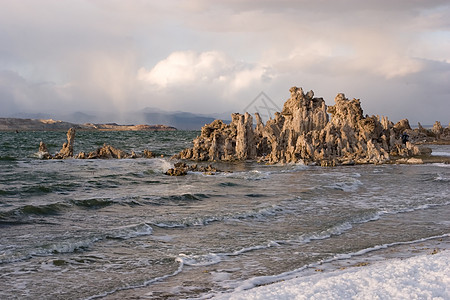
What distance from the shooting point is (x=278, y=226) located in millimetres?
15469

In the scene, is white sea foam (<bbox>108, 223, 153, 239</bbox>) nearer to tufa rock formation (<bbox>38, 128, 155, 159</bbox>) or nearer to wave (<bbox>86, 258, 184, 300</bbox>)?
wave (<bbox>86, 258, 184, 300</bbox>)

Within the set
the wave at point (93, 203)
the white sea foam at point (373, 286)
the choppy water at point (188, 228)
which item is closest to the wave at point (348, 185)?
the choppy water at point (188, 228)

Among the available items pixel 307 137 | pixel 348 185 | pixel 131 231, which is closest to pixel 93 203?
pixel 131 231

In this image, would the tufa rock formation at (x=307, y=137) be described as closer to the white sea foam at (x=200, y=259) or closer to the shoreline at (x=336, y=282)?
the white sea foam at (x=200, y=259)

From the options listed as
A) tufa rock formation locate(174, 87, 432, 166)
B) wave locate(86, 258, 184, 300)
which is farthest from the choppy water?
tufa rock formation locate(174, 87, 432, 166)

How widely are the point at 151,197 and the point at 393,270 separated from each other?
563 inches

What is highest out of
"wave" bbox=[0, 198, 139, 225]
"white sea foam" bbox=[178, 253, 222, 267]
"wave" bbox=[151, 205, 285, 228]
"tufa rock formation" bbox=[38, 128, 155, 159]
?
"tufa rock formation" bbox=[38, 128, 155, 159]

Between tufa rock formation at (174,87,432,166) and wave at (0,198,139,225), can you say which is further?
tufa rock formation at (174,87,432,166)

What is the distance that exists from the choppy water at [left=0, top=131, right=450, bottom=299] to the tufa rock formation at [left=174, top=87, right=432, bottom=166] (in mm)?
11786

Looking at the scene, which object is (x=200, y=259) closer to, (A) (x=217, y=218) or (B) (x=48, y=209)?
(A) (x=217, y=218)

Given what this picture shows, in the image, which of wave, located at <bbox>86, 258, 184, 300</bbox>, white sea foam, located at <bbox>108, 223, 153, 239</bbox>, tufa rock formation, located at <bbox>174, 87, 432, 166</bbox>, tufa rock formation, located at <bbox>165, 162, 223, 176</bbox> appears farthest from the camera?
tufa rock formation, located at <bbox>174, 87, 432, 166</bbox>

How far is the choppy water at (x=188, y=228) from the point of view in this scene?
32.6 ft

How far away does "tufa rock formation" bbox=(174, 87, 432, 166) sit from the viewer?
4097cm

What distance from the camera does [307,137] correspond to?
42.0 metres
